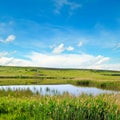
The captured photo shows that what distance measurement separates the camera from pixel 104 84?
47.8 meters

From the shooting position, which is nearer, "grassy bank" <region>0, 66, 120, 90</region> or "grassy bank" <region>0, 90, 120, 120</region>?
"grassy bank" <region>0, 90, 120, 120</region>

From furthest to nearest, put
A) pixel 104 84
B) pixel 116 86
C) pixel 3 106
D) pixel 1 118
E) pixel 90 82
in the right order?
pixel 90 82
pixel 104 84
pixel 116 86
pixel 3 106
pixel 1 118

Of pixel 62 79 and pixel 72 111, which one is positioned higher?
pixel 72 111

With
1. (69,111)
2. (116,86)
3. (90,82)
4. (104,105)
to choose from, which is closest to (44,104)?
(69,111)

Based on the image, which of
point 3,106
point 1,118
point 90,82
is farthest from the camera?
point 90,82

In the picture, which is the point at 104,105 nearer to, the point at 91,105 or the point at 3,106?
the point at 91,105

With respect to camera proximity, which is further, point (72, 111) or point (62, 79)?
point (62, 79)

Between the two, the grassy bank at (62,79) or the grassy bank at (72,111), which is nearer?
the grassy bank at (72,111)

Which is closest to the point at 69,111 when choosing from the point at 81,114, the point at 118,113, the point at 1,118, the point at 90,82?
the point at 81,114

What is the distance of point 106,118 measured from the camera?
40.0 ft

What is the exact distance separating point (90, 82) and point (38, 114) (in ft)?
136

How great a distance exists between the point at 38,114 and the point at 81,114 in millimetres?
2016

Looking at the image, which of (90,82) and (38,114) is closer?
(38,114)

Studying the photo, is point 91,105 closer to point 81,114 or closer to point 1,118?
point 81,114
